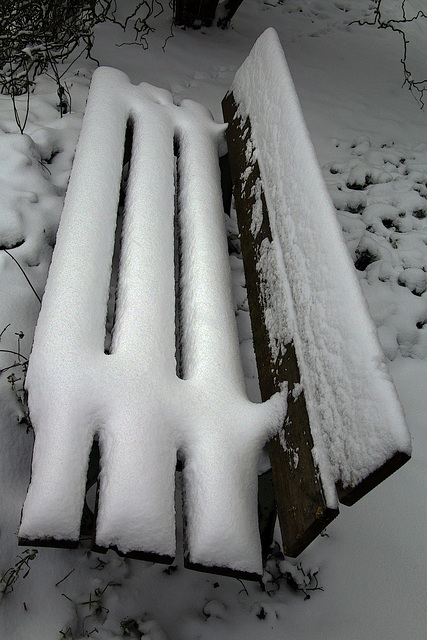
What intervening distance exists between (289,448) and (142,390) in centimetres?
32

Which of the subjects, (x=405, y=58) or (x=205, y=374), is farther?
(x=405, y=58)

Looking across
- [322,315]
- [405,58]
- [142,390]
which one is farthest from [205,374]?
[405,58]

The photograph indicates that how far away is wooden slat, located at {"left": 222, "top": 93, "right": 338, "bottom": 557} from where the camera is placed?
0.96 metres

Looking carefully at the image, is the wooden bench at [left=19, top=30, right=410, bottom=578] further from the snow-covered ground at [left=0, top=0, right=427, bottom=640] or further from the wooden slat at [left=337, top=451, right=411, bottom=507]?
the snow-covered ground at [left=0, top=0, right=427, bottom=640]

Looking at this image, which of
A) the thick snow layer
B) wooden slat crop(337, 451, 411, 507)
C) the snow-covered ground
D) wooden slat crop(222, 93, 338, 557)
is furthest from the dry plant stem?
wooden slat crop(337, 451, 411, 507)

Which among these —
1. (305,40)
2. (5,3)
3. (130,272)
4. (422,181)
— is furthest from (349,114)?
(130,272)

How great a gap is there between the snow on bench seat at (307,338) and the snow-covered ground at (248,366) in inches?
19.8

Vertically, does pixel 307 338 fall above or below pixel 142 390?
above

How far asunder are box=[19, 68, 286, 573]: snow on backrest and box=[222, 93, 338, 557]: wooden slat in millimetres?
53

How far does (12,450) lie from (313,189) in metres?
1.01

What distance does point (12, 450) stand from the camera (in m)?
1.38

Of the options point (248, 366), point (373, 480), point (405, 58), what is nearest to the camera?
point (373, 480)

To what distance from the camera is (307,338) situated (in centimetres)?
111

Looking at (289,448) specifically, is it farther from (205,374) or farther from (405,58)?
(405,58)
